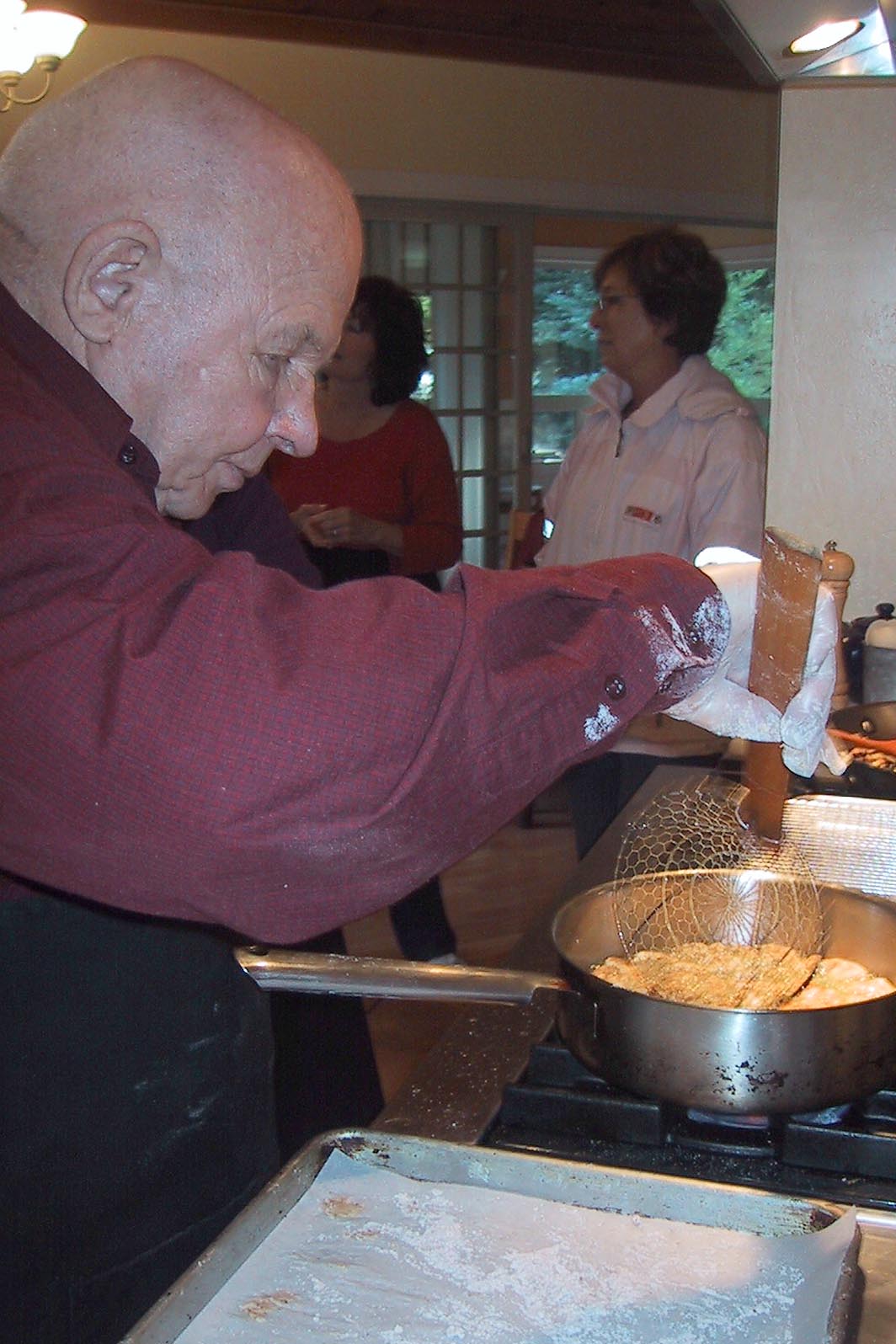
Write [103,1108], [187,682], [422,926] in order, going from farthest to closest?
[422,926] < [103,1108] < [187,682]

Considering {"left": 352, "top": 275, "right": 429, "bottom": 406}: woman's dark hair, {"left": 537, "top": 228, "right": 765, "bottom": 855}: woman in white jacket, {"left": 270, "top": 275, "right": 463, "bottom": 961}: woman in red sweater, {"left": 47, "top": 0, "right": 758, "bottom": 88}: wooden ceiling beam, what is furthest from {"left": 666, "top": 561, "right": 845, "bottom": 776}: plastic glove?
{"left": 47, "top": 0, "right": 758, "bottom": 88}: wooden ceiling beam

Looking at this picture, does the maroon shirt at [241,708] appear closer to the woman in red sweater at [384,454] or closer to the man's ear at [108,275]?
the man's ear at [108,275]

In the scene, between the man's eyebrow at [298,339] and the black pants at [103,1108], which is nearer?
the man's eyebrow at [298,339]

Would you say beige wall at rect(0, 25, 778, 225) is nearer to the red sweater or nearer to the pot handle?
the red sweater

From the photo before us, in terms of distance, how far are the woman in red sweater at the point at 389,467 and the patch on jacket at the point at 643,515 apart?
Answer: 72cm

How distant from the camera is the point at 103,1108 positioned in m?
1.10

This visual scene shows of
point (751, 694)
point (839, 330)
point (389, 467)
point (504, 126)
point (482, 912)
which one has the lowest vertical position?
point (482, 912)

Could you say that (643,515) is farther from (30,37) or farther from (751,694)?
(30,37)

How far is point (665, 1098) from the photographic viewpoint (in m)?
0.93

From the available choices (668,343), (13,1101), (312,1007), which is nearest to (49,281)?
(13,1101)

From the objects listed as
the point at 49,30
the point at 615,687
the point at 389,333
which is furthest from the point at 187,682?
the point at 49,30

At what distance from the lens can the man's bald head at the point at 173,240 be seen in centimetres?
88

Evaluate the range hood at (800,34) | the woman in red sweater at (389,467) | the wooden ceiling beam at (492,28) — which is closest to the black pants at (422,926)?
the woman in red sweater at (389,467)

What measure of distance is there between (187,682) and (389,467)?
8.08 feet
